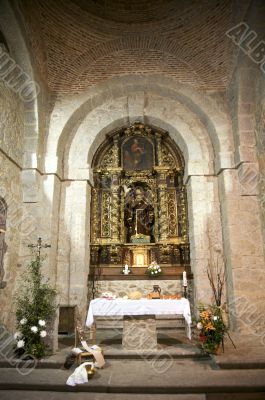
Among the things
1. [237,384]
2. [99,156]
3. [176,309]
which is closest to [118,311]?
[176,309]

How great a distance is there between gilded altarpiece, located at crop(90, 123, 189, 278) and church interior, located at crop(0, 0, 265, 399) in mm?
43

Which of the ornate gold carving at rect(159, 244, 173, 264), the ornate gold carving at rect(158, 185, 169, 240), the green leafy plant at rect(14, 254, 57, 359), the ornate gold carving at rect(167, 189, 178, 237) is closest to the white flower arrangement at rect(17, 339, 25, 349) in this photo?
the green leafy plant at rect(14, 254, 57, 359)

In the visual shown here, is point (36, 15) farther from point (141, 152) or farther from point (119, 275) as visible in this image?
point (119, 275)

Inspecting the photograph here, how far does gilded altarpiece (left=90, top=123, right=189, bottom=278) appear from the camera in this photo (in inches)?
376

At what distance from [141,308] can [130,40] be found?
24.3 feet

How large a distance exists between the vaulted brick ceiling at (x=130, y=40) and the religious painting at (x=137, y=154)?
227 cm

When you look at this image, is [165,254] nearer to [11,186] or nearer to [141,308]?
[141,308]

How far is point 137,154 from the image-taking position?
1080 cm

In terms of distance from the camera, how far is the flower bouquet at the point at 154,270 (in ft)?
29.0

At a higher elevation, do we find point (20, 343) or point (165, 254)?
point (165, 254)

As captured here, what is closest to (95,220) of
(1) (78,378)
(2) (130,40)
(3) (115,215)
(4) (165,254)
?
(3) (115,215)

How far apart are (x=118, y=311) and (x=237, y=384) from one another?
8.71 feet

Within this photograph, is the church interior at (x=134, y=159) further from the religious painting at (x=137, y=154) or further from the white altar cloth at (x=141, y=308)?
the white altar cloth at (x=141, y=308)

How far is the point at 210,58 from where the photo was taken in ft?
30.2
